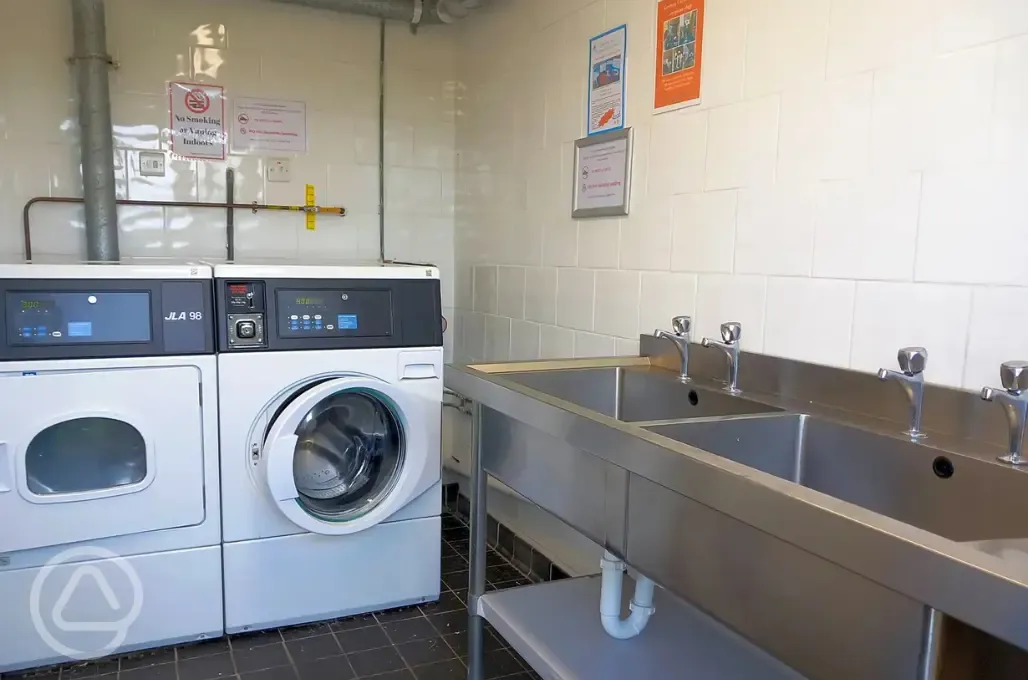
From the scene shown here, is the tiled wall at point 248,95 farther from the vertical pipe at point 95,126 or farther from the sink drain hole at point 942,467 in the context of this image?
the sink drain hole at point 942,467

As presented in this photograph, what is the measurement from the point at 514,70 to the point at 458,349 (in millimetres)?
1238

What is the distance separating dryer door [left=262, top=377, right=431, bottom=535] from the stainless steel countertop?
1.01 meters

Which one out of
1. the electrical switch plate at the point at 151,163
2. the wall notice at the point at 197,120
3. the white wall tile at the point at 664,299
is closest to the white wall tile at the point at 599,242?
the white wall tile at the point at 664,299

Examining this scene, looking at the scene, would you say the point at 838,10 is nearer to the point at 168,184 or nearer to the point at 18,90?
the point at 168,184

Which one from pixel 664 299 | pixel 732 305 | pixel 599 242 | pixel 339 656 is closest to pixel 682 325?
pixel 732 305

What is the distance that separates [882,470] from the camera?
1305 mm

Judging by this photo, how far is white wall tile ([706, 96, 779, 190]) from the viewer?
5.67 ft

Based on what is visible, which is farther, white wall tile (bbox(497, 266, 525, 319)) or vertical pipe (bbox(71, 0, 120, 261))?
white wall tile (bbox(497, 266, 525, 319))

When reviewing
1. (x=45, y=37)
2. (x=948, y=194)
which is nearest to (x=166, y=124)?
(x=45, y=37)

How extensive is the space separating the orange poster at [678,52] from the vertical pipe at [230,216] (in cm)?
182

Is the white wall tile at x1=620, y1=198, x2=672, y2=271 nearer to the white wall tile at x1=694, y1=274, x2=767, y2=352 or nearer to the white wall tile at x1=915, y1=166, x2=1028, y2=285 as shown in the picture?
the white wall tile at x1=694, y1=274, x2=767, y2=352

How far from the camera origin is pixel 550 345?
2648 millimetres

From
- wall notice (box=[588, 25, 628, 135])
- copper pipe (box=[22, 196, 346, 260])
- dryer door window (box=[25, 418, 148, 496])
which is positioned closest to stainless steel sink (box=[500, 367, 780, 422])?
wall notice (box=[588, 25, 628, 135])

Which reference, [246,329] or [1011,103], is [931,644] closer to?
[1011,103]
